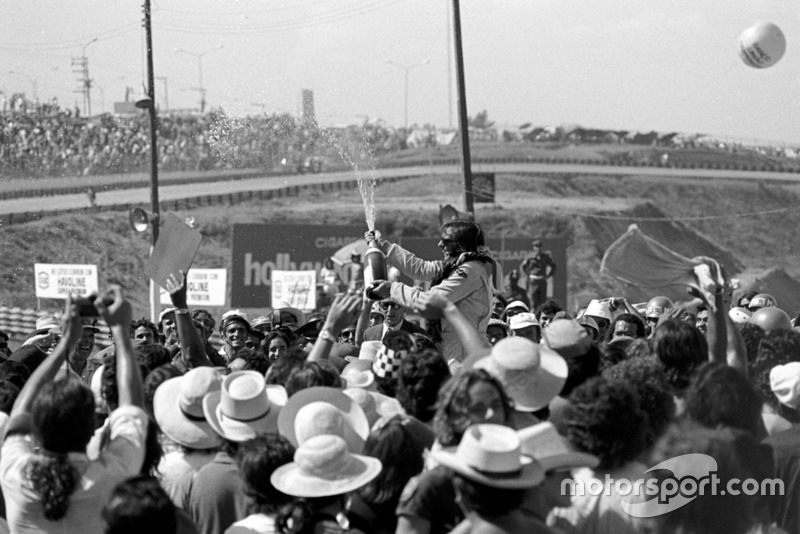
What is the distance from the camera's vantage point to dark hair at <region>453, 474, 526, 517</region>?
11.2ft

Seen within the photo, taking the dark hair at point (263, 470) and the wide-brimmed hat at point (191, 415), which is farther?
the wide-brimmed hat at point (191, 415)

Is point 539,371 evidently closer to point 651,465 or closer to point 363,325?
point 651,465

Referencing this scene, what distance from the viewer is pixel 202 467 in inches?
188

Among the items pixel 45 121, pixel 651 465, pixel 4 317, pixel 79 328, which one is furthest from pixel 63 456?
pixel 45 121

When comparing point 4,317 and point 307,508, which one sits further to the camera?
point 4,317

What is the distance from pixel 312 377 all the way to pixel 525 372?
1.10 m

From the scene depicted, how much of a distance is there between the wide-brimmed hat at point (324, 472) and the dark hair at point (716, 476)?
1025 millimetres

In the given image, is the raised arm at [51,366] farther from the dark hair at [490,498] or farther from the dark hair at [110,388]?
the dark hair at [490,498]

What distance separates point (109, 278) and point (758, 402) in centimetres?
4309

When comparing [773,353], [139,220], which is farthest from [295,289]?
[773,353]

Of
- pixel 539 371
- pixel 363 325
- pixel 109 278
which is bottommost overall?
pixel 109 278

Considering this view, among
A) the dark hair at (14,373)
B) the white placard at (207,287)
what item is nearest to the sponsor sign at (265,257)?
the white placard at (207,287)

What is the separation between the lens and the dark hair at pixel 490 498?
3.41 meters

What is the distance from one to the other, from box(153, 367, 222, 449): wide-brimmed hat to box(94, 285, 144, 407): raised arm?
0.34 meters
